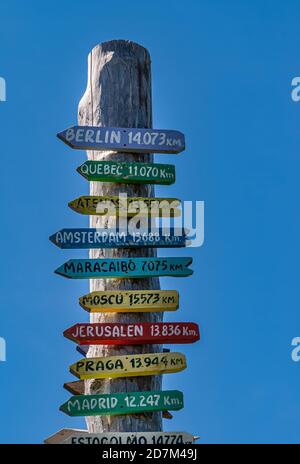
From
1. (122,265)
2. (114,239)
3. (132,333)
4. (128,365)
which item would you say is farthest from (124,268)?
(128,365)

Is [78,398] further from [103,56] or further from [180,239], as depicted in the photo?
[103,56]

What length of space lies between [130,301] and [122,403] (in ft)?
2.63

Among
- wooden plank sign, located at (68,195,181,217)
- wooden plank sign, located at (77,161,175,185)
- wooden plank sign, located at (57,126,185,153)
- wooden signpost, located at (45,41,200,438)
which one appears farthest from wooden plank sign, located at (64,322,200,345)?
wooden plank sign, located at (57,126,185,153)

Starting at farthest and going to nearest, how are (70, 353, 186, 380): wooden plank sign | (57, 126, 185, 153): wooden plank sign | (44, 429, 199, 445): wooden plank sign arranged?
(57, 126, 185, 153): wooden plank sign → (70, 353, 186, 380): wooden plank sign → (44, 429, 199, 445): wooden plank sign

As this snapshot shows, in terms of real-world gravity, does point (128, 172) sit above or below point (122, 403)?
above

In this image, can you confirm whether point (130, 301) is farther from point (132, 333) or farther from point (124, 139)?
point (124, 139)

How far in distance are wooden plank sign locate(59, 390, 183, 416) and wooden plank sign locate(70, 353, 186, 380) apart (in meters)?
0.16

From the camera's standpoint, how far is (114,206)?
7.95 m

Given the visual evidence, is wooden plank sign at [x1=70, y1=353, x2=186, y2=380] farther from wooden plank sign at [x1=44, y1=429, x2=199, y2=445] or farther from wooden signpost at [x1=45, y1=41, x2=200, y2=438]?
wooden plank sign at [x1=44, y1=429, x2=199, y2=445]

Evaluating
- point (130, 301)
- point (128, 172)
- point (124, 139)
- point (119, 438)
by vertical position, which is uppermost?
point (124, 139)

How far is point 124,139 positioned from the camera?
8102 millimetres

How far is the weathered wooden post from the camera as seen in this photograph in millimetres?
7672

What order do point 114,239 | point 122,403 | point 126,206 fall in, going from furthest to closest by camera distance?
point 126,206 < point 114,239 < point 122,403

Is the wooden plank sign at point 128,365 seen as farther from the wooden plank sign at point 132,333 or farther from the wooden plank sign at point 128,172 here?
the wooden plank sign at point 128,172
